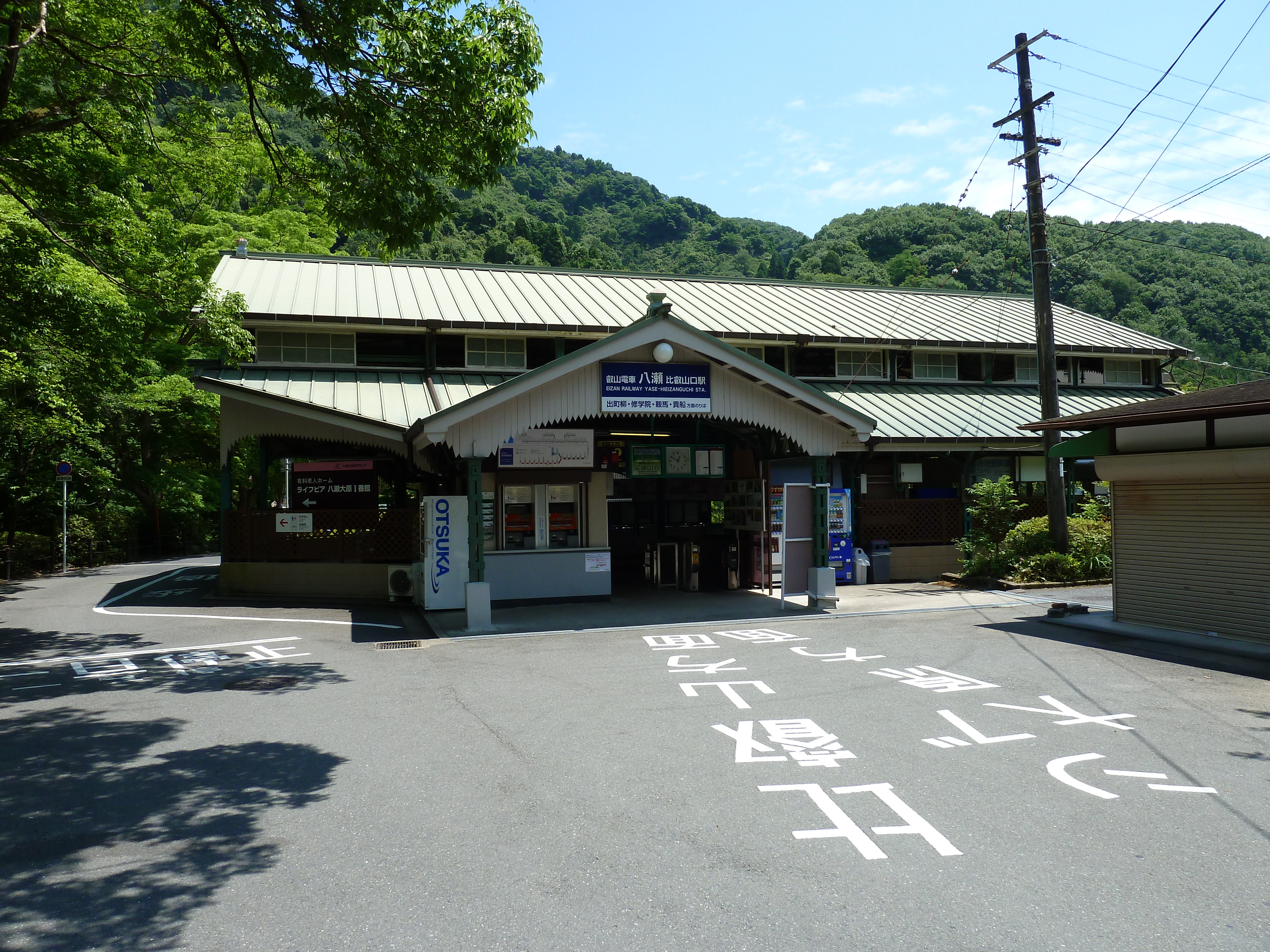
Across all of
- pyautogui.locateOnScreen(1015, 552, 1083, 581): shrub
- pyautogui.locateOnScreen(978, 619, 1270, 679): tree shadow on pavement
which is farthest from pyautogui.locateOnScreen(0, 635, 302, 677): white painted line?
pyautogui.locateOnScreen(1015, 552, 1083, 581): shrub

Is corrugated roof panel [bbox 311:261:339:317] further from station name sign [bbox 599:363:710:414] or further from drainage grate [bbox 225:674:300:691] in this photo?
drainage grate [bbox 225:674:300:691]

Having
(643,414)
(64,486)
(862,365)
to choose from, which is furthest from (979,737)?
(64,486)

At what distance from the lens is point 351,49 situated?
9.88 metres

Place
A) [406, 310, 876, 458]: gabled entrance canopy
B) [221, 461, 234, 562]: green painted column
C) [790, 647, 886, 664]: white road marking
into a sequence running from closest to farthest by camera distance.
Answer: [790, 647, 886, 664]: white road marking, [406, 310, 876, 458]: gabled entrance canopy, [221, 461, 234, 562]: green painted column

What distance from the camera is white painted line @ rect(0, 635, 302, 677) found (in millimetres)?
11211

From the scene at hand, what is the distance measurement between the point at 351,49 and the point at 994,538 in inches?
645

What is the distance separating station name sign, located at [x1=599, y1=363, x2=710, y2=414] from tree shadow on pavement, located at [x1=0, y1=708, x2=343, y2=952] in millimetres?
8322

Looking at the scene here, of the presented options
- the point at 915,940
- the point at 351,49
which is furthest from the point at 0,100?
the point at 915,940

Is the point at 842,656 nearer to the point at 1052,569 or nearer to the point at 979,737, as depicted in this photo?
the point at 979,737

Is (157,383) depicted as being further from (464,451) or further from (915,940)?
(915,940)

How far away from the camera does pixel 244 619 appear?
15195mm

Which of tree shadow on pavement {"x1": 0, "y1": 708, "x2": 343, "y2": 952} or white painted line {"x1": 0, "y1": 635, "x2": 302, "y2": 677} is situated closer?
tree shadow on pavement {"x1": 0, "y1": 708, "x2": 343, "y2": 952}

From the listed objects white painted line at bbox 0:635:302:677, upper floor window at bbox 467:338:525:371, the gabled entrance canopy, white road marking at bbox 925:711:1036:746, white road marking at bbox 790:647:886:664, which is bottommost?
white road marking at bbox 925:711:1036:746

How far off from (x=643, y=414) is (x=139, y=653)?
8536 millimetres
